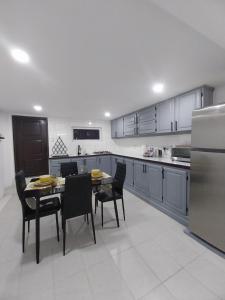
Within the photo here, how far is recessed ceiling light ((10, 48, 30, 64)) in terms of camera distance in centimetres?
142

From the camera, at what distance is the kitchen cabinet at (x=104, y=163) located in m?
4.73

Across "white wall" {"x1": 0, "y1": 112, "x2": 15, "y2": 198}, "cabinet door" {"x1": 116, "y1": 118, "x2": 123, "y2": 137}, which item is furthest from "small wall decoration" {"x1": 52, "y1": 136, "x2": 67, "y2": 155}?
"cabinet door" {"x1": 116, "y1": 118, "x2": 123, "y2": 137}

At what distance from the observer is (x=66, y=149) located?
16.4 ft

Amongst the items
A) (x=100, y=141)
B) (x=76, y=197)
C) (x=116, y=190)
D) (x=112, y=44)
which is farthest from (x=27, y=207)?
(x=100, y=141)

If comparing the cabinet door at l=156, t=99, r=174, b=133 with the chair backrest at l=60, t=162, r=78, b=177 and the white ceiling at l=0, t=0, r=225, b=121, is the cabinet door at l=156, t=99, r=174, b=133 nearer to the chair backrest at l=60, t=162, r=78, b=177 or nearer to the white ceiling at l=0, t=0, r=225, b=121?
the white ceiling at l=0, t=0, r=225, b=121

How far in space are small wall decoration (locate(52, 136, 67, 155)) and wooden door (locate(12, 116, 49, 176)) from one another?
238mm

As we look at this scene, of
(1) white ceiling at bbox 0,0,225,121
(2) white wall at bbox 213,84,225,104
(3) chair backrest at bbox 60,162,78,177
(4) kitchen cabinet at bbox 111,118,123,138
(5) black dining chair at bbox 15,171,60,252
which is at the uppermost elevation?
(1) white ceiling at bbox 0,0,225,121

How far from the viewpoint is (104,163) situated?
189 inches

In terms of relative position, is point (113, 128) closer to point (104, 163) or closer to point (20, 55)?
point (104, 163)

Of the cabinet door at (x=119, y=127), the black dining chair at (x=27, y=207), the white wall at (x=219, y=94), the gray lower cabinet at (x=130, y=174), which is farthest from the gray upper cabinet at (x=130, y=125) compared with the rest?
the black dining chair at (x=27, y=207)

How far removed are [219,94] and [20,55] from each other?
2823 millimetres

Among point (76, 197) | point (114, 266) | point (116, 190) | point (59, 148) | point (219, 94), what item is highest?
point (219, 94)

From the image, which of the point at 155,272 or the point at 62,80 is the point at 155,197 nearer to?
the point at 155,272

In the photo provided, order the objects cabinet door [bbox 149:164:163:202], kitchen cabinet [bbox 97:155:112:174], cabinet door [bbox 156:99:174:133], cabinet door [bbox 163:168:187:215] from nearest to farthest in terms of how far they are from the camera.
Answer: cabinet door [bbox 163:168:187:215]
cabinet door [bbox 149:164:163:202]
cabinet door [bbox 156:99:174:133]
kitchen cabinet [bbox 97:155:112:174]
